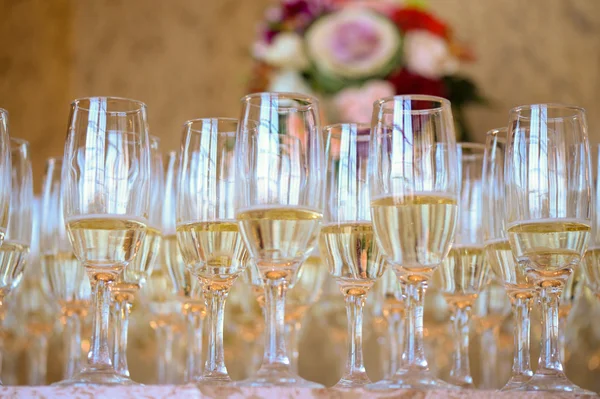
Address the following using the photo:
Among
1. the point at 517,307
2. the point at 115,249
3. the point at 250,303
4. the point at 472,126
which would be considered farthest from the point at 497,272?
the point at 472,126

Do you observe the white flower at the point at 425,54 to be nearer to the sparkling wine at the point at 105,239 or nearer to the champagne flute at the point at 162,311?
the champagne flute at the point at 162,311

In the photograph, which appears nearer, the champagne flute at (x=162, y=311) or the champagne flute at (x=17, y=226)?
the champagne flute at (x=17, y=226)

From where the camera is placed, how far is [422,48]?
2215mm

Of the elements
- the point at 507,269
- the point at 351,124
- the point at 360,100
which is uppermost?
the point at 360,100

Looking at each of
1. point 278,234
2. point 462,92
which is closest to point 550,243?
point 278,234

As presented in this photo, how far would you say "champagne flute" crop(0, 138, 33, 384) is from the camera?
1.10 m

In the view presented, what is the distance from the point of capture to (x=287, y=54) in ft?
7.36

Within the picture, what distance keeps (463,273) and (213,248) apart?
1.16ft

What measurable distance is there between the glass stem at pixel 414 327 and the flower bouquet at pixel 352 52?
1256 mm

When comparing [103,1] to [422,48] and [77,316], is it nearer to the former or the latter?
[422,48]

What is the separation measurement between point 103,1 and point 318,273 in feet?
8.97

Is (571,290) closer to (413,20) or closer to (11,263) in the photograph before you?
(11,263)

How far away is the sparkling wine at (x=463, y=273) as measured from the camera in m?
1.18

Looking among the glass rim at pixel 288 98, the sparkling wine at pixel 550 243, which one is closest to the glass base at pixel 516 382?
the sparkling wine at pixel 550 243
